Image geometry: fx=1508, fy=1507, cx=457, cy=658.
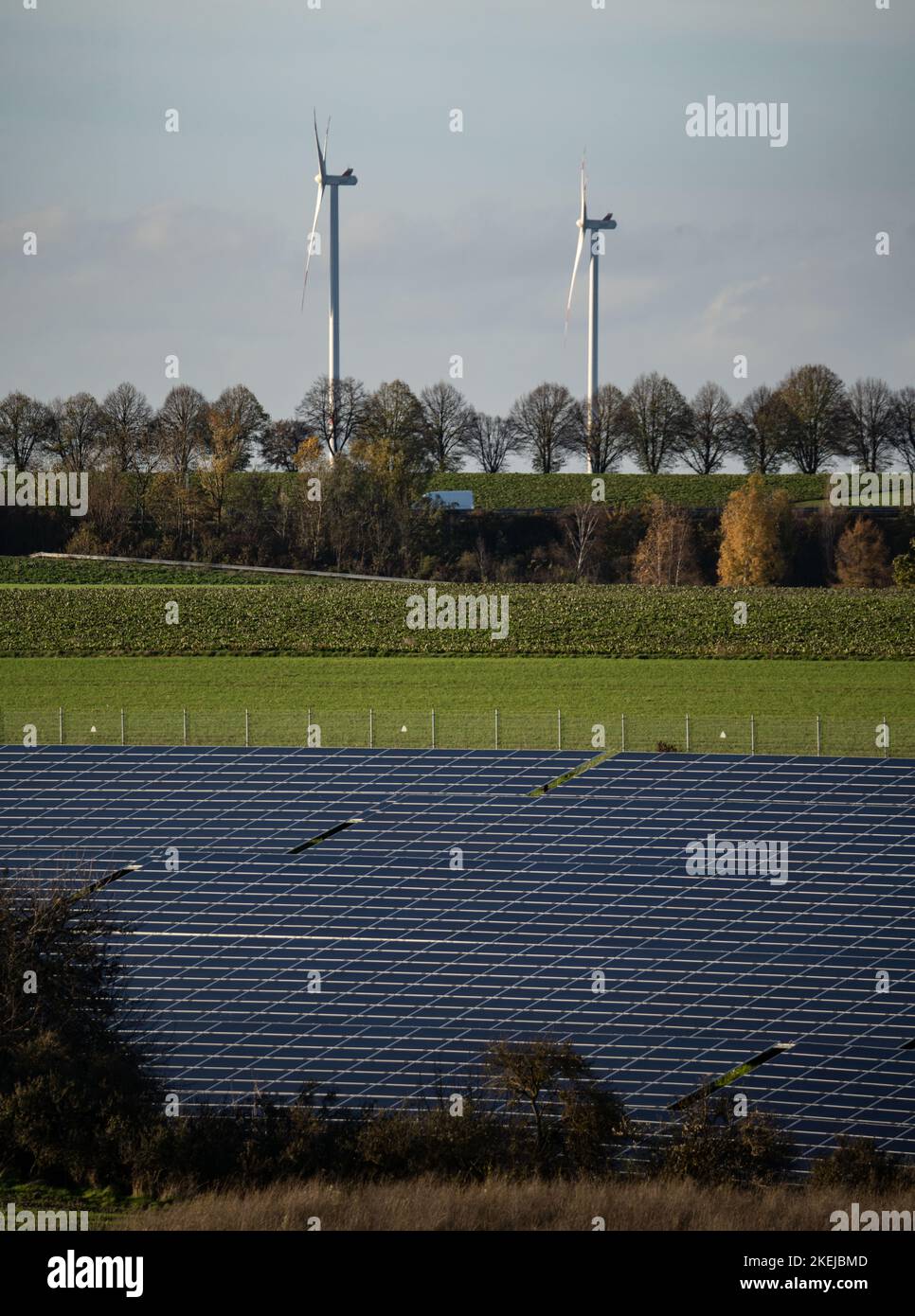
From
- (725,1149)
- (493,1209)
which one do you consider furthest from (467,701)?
(493,1209)

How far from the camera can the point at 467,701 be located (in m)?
41.9

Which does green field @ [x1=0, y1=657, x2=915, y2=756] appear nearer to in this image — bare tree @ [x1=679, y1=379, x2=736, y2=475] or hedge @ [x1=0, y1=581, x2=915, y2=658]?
hedge @ [x1=0, y1=581, x2=915, y2=658]

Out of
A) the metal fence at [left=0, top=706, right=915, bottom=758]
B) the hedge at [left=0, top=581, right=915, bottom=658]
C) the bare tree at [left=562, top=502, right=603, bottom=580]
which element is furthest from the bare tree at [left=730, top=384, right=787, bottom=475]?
the metal fence at [left=0, top=706, right=915, bottom=758]

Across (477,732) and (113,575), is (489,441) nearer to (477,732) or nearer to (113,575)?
(113,575)

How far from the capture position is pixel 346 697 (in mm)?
42438

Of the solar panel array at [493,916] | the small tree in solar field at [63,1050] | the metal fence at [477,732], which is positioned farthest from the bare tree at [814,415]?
the small tree in solar field at [63,1050]

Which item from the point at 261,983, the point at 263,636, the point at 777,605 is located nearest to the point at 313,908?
the point at 261,983

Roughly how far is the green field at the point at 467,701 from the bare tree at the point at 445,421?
61784 millimetres

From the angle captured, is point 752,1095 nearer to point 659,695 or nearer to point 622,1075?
point 622,1075

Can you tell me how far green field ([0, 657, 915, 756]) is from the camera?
34.2 m

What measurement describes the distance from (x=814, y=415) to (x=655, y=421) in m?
11.3

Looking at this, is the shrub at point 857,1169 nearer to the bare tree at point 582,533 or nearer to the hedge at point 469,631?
the hedge at point 469,631

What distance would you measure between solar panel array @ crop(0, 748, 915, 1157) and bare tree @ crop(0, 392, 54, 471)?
6959 cm

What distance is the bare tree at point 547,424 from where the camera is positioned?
364 feet
